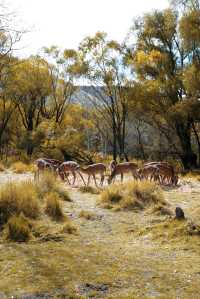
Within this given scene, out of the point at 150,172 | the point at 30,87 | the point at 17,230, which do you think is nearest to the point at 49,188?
the point at 17,230

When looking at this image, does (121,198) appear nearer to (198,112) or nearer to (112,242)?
(112,242)

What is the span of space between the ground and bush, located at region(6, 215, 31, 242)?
1.00 feet

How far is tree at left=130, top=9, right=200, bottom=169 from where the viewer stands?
28281 millimetres

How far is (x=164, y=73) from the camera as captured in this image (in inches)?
1148

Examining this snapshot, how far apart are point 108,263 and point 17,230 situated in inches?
96.6

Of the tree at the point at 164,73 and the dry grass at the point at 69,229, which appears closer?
the dry grass at the point at 69,229

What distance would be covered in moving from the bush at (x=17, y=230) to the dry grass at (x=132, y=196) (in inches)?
136

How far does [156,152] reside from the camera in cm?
3566

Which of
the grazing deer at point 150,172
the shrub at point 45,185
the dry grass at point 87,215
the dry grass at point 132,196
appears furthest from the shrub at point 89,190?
the dry grass at point 87,215

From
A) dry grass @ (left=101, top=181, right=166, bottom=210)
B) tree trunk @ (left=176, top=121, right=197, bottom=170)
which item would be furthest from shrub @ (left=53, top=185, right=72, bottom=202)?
tree trunk @ (left=176, top=121, right=197, bottom=170)

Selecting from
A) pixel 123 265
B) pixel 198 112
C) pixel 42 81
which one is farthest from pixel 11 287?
pixel 42 81

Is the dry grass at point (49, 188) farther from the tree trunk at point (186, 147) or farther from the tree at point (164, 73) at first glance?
the tree trunk at point (186, 147)

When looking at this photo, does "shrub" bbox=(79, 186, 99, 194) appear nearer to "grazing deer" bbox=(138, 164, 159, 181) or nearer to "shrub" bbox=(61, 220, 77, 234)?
"grazing deer" bbox=(138, 164, 159, 181)

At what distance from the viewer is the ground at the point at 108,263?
6.22m
